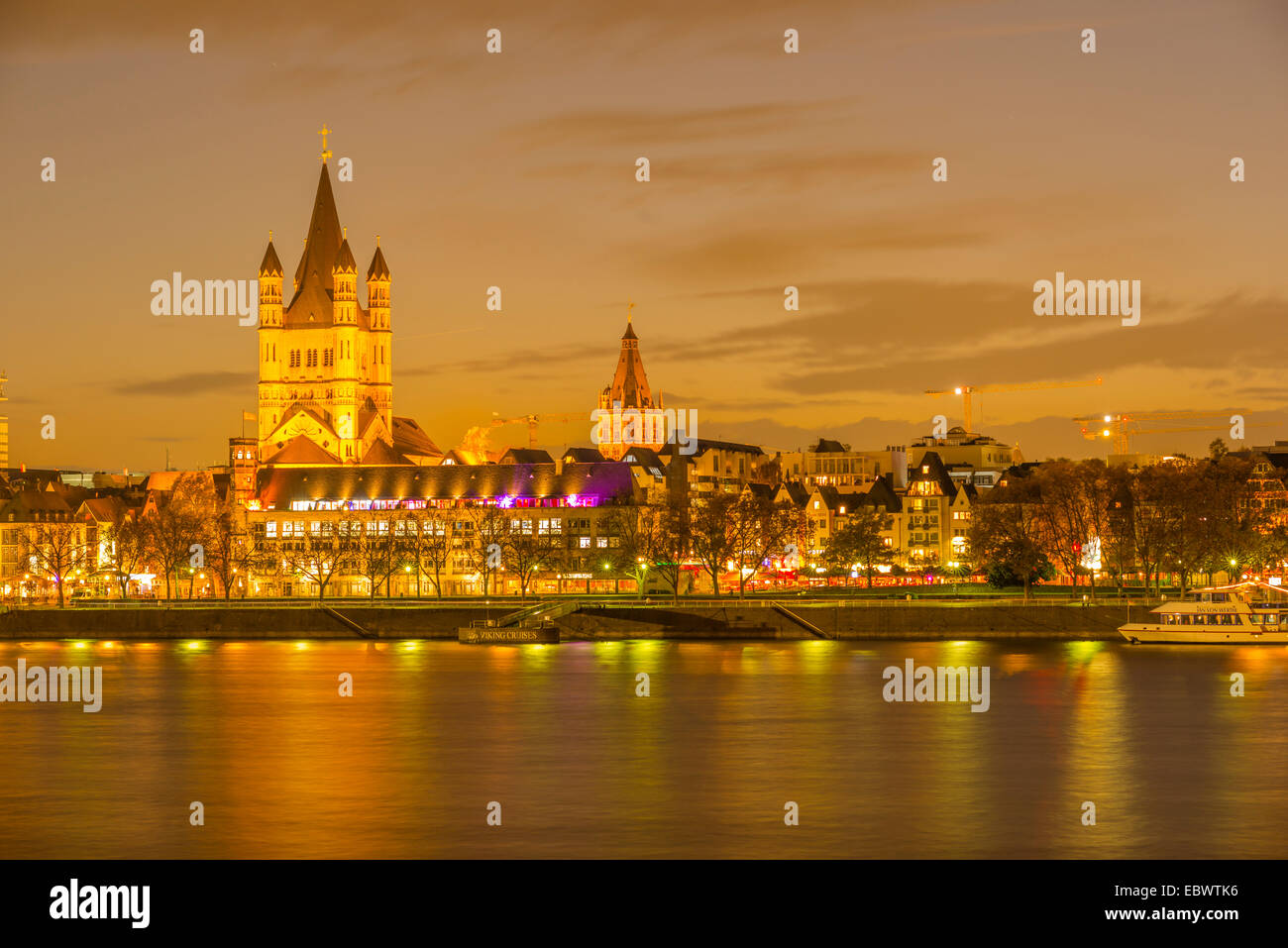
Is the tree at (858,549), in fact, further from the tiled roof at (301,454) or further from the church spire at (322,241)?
the church spire at (322,241)

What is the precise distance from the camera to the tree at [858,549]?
456 ft

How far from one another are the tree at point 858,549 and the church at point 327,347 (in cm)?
4996

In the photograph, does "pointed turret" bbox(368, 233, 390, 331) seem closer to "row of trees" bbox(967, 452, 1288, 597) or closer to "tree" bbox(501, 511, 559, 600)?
"tree" bbox(501, 511, 559, 600)

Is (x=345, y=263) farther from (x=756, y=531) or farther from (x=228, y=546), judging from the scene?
(x=756, y=531)

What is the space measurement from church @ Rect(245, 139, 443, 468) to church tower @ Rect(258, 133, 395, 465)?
98 mm

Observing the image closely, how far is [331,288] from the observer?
18188 cm

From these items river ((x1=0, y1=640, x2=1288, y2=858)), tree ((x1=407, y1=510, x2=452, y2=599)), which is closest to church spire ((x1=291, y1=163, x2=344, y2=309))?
tree ((x1=407, y1=510, x2=452, y2=599))

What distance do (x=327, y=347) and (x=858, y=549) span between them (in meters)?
66.5

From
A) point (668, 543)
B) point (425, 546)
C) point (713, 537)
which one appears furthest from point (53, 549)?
point (713, 537)

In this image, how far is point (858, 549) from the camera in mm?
139250
